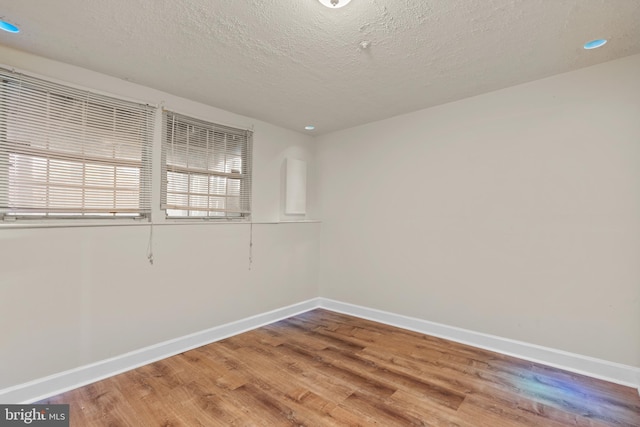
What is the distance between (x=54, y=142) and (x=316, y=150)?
9.97 ft

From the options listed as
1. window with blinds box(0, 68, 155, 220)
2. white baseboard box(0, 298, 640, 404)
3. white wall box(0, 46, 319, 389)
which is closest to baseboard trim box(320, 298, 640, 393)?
white baseboard box(0, 298, 640, 404)

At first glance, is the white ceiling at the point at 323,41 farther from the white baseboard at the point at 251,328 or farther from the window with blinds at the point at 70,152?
the white baseboard at the point at 251,328

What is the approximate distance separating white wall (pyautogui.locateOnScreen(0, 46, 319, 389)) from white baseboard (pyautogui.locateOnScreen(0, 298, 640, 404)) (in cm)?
7

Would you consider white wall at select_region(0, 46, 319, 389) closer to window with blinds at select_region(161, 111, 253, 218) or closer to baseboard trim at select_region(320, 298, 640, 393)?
window with blinds at select_region(161, 111, 253, 218)

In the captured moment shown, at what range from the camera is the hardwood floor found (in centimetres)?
194

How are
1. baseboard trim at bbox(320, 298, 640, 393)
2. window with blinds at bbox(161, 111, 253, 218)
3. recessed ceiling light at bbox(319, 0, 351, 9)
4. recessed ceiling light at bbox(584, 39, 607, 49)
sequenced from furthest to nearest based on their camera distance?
window with blinds at bbox(161, 111, 253, 218) → baseboard trim at bbox(320, 298, 640, 393) → recessed ceiling light at bbox(584, 39, 607, 49) → recessed ceiling light at bbox(319, 0, 351, 9)

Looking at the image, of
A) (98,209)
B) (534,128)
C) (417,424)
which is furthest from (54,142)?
(534,128)

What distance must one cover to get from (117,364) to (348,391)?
196cm

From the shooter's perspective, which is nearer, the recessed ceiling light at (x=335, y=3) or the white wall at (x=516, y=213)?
the recessed ceiling light at (x=335, y=3)

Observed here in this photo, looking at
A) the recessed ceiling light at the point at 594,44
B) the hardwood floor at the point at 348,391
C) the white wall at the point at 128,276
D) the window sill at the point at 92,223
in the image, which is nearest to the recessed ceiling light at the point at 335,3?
the recessed ceiling light at the point at 594,44

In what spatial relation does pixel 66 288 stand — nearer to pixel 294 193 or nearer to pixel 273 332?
pixel 273 332

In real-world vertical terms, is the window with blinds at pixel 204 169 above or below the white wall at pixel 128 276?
above

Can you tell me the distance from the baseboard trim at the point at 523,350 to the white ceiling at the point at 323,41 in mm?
2455

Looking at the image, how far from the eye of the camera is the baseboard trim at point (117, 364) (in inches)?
82.8
